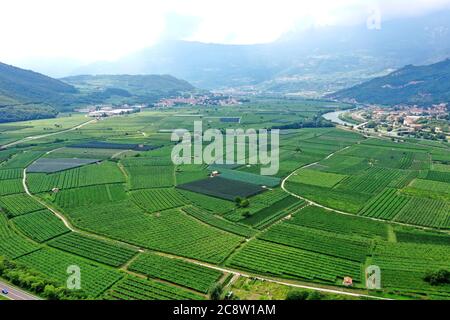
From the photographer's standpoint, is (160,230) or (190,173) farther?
(190,173)

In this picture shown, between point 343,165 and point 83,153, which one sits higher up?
point 83,153

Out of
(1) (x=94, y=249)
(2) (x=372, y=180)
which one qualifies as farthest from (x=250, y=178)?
(1) (x=94, y=249)

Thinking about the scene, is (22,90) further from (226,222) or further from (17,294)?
(17,294)

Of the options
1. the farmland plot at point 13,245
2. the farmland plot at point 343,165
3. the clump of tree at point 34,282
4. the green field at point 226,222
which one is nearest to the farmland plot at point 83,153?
the green field at point 226,222

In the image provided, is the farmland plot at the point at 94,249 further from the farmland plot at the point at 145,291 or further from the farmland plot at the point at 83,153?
the farmland plot at the point at 83,153

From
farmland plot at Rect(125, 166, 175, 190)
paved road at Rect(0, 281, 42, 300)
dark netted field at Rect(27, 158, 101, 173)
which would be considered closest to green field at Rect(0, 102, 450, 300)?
farmland plot at Rect(125, 166, 175, 190)

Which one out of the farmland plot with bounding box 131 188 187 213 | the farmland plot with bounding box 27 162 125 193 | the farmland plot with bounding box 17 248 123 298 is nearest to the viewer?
the farmland plot with bounding box 17 248 123 298

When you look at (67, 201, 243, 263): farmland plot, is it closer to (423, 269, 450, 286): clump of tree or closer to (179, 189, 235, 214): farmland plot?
(179, 189, 235, 214): farmland plot
